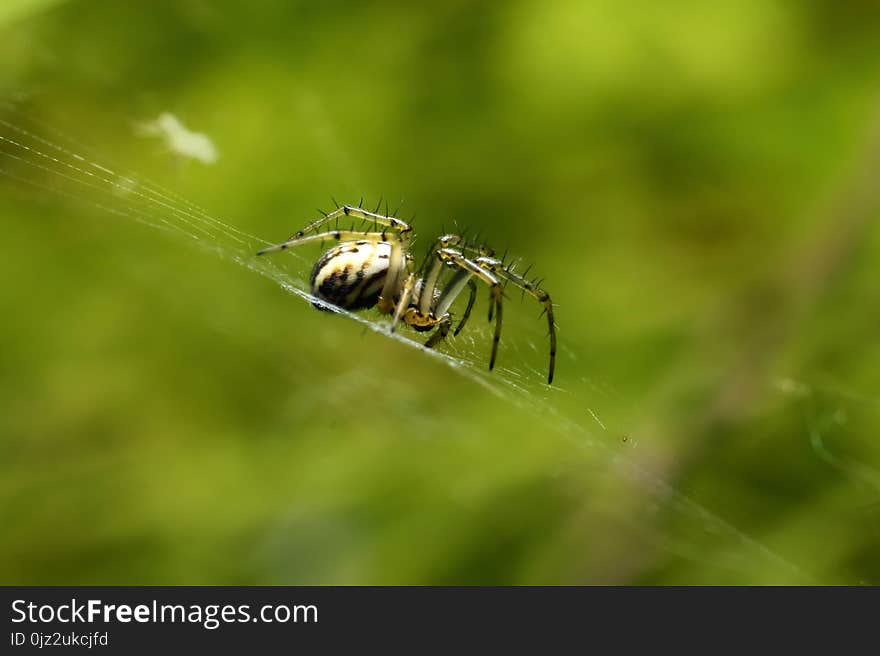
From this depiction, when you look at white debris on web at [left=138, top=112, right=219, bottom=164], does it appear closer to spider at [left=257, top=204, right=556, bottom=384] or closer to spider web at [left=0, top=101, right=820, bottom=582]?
spider web at [left=0, top=101, right=820, bottom=582]

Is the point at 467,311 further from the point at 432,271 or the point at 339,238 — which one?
the point at 339,238

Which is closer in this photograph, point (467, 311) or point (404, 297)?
point (404, 297)

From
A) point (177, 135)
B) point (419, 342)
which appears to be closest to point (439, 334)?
point (419, 342)

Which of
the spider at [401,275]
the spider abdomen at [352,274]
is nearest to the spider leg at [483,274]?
the spider at [401,275]

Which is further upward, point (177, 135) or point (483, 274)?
point (177, 135)

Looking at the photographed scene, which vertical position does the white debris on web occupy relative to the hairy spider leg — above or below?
above

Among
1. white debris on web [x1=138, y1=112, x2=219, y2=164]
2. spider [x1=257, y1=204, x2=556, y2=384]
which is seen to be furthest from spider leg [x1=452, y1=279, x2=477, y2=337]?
white debris on web [x1=138, y1=112, x2=219, y2=164]

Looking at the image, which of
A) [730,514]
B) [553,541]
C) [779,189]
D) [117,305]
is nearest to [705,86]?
[779,189]

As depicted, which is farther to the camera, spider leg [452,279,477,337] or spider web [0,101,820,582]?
spider leg [452,279,477,337]
